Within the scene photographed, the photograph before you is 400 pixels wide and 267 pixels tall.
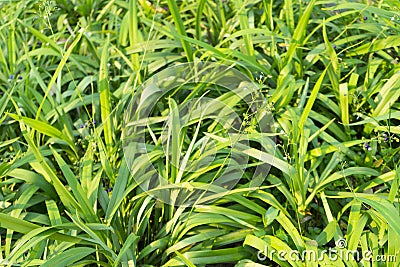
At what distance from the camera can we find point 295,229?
5.60 ft

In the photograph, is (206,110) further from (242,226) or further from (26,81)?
(26,81)

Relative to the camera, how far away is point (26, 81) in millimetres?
2248

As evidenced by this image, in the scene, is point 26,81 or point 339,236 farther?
point 26,81

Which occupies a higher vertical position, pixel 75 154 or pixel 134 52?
pixel 134 52

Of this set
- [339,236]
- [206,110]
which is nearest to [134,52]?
[206,110]

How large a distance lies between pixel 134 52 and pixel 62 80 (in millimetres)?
429

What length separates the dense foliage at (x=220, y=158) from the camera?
1.68 metres

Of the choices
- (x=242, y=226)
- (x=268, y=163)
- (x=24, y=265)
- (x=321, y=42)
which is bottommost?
(x=24, y=265)

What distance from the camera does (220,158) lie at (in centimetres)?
190

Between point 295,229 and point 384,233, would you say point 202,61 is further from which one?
point 384,233

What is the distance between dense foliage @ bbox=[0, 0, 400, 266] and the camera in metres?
1.68

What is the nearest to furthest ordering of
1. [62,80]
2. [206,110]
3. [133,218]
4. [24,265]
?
[24,265] → [133,218] → [206,110] → [62,80]

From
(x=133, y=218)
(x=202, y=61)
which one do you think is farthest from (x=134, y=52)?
(x=133, y=218)

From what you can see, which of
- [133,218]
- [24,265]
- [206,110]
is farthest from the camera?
[206,110]
